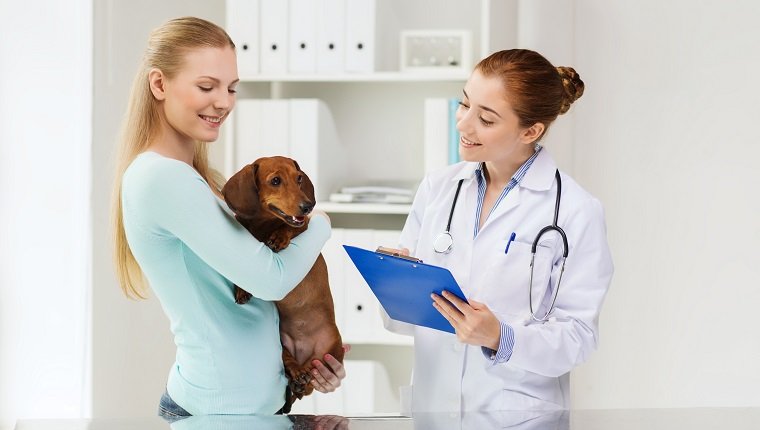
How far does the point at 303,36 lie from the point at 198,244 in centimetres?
176

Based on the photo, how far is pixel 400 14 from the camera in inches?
134

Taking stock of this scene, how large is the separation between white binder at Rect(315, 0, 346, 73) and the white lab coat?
1.26 meters

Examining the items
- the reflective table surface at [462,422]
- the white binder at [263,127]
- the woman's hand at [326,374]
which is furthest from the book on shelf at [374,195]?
the reflective table surface at [462,422]

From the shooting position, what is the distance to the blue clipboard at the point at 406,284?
1584 millimetres

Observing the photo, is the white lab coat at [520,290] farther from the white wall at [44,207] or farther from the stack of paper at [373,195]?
the white wall at [44,207]

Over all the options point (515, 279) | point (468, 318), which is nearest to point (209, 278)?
point (468, 318)

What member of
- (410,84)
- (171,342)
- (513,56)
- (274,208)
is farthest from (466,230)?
(171,342)

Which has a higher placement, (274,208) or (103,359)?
(274,208)

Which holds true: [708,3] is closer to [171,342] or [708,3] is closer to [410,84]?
[410,84]

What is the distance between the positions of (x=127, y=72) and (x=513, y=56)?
1837 millimetres

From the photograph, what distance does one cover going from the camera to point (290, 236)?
160cm

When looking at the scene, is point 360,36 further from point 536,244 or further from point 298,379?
point 298,379

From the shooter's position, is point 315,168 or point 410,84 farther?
point 410,84

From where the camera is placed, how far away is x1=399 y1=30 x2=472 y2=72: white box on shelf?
3156 millimetres
